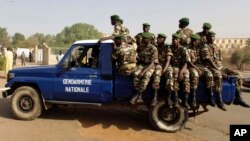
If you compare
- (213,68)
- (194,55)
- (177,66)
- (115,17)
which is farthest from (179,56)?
(115,17)

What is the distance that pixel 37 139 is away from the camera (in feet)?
22.6

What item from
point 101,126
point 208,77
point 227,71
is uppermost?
point 227,71

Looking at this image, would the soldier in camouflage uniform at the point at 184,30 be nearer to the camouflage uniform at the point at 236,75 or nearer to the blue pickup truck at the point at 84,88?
the camouflage uniform at the point at 236,75

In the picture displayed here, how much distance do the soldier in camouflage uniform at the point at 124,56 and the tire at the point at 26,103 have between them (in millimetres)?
2153

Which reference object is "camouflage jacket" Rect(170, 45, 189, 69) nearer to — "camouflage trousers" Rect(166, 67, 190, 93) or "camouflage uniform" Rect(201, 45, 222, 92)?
"camouflage trousers" Rect(166, 67, 190, 93)

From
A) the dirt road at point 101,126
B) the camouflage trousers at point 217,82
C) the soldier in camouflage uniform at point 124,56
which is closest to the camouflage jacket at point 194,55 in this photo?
the camouflage trousers at point 217,82

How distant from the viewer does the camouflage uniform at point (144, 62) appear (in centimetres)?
759

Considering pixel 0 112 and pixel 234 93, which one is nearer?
pixel 234 93

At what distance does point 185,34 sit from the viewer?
8445 millimetres

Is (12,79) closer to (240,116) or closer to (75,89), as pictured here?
(75,89)

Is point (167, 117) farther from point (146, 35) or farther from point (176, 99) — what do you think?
point (146, 35)

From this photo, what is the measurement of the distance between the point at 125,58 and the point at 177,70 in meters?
1.17

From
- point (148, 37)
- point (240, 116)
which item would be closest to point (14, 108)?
point (148, 37)

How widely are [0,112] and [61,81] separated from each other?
216cm
